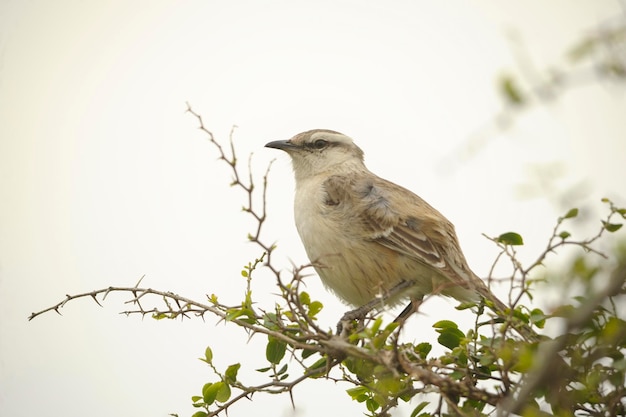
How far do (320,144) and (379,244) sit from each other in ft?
5.90

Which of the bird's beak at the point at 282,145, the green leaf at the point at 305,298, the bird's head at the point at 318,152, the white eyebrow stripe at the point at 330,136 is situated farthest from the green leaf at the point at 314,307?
the white eyebrow stripe at the point at 330,136

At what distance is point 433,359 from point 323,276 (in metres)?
2.17

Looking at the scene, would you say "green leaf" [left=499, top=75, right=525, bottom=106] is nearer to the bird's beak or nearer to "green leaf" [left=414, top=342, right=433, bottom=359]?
"green leaf" [left=414, top=342, right=433, bottom=359]

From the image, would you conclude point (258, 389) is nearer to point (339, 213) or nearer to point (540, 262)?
point (540, 262)

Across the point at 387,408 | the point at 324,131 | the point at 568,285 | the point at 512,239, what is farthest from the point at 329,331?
the point at 324,131

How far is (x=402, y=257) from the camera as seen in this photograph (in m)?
4.97

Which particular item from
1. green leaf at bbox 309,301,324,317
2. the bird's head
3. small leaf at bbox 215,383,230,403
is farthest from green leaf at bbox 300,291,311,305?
the bird's head

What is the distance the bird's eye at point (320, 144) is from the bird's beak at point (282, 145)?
189 mm

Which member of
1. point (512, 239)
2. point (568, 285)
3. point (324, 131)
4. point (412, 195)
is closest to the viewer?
point (568, 285)

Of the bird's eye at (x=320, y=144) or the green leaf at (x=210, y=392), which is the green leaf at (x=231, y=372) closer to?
the green leaf at (x=210, y=392)

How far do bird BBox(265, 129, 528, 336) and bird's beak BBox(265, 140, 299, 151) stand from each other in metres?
0.85

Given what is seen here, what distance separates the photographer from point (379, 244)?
5.01 m

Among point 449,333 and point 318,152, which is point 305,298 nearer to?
point 449,333

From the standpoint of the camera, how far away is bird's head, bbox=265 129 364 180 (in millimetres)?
6344
